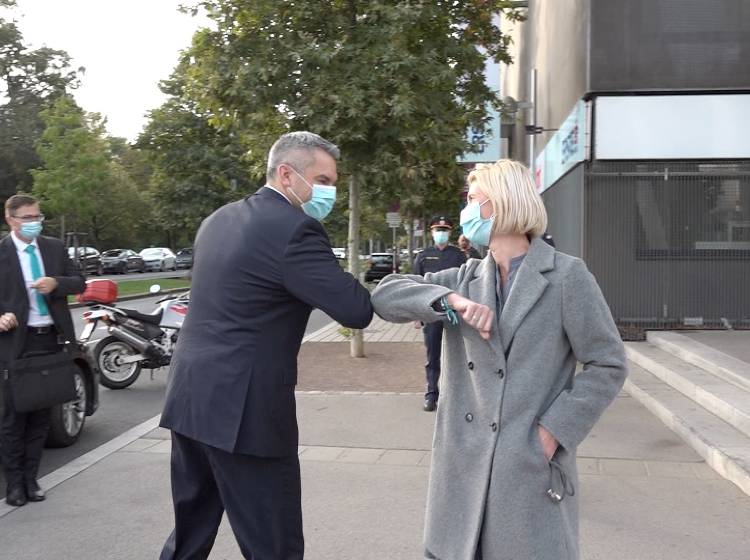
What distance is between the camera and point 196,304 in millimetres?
2701

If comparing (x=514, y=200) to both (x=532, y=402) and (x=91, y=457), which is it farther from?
(x=91, y=457)

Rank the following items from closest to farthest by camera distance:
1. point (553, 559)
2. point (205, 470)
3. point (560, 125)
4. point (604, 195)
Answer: point (553, 559) → point (205, 470) → point (604, 195) → point (560, 125)

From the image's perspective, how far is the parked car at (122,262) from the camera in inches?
1743

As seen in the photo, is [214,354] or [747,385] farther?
[747,385]

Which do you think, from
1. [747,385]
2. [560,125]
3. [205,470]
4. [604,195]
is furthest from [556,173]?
[205,470]

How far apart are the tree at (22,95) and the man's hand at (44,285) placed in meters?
38.6

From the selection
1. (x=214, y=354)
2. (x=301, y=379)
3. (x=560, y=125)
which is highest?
(x=560, y=125)

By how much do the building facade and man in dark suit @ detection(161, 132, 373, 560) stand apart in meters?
9.55

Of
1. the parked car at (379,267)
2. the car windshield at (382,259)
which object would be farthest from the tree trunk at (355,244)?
the car windshield at (382,259)

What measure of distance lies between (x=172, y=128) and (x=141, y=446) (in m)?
14.7

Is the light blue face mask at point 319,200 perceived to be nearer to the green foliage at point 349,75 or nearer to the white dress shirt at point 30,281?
the white dress shirt at point 30,281

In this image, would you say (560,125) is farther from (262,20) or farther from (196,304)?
(196,304)

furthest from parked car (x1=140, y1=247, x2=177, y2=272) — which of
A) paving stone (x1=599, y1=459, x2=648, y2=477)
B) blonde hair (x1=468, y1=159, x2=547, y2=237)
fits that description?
blonde hair (x1=468, y1=159, x2=547, y2=237)

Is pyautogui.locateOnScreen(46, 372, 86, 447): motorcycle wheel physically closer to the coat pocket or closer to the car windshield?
the coat pocket
